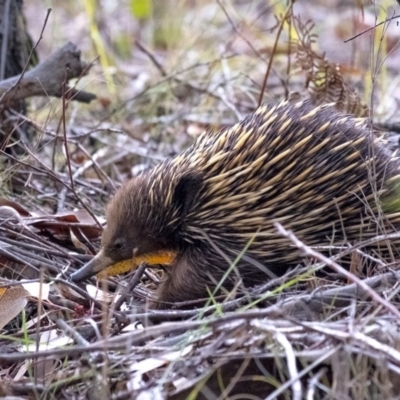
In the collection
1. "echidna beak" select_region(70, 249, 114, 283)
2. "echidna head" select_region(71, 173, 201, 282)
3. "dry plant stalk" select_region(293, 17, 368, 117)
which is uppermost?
"dry plant stalk" select_region(293, 17, 368, 117)

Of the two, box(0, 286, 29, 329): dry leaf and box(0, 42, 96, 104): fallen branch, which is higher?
box(0, 42, 96, 104): fallen branch

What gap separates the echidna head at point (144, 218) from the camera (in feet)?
8.66

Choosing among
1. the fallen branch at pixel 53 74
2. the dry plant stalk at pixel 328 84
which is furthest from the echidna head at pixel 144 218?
the dry plant stalk at pixel 328 84

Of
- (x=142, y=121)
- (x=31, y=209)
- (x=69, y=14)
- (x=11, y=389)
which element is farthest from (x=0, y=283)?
(x=69, y=14)

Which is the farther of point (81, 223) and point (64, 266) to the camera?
point (81, 223)

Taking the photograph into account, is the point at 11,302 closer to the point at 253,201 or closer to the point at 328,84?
the point at 253,201

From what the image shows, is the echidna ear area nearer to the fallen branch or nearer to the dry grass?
the dry grass

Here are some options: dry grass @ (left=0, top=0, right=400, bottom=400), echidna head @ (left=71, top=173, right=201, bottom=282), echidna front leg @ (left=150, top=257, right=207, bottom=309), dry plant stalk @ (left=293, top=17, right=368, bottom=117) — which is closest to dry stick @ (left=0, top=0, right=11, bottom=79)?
dry grass @ (left=0, top=0, right=400, bottom=400)

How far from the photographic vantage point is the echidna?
254cm

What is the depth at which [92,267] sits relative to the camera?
2625 millimetres

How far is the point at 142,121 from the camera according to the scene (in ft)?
16.2

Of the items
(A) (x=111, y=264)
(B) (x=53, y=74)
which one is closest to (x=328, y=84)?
(B) (x=53, y=74)

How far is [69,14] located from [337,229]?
5.80 metres

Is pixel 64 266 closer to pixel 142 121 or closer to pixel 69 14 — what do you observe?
pixel 142 121
